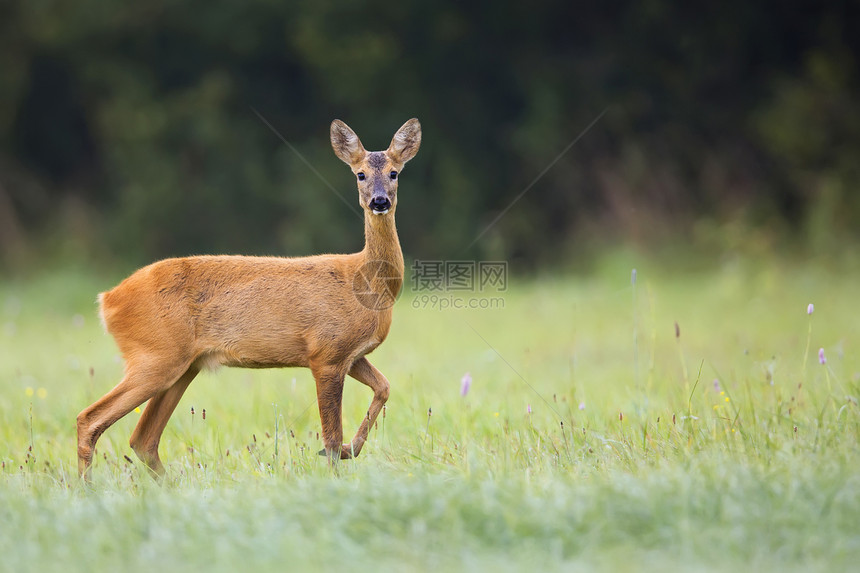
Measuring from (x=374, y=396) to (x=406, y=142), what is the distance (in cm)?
158

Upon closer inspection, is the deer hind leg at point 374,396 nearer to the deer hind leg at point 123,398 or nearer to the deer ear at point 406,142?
the deer hind leg at point 123,398

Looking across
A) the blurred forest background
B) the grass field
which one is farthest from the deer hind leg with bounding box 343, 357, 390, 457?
the blurred forest background

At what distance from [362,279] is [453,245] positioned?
9658 millimetres

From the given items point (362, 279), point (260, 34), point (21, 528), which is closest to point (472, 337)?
point (362, 279)

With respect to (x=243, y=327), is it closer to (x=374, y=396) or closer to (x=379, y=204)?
(x=374, y=396)

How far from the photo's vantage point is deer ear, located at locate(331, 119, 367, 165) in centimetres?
589

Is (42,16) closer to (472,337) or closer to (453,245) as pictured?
(453,245)

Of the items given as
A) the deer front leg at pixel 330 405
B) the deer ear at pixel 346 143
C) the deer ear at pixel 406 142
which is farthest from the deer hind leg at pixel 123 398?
the deer ear at pixel 406 142

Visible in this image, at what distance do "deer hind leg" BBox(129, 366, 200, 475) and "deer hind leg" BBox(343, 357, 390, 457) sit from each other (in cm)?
88

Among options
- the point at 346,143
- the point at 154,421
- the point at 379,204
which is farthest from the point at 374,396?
the point at 346,143

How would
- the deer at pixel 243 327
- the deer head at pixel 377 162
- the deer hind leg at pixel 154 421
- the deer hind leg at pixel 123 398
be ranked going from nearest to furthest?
the deer hind leg at pixel 123 398 → the deer at pixel 243 327 → the deer hind leg at pixel 154 421 → the deer head at pixel 377 162

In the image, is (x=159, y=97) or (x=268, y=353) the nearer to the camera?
(x=268, y=353)

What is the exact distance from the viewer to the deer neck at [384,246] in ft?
18.3

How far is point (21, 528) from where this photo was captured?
3754 millimetres
